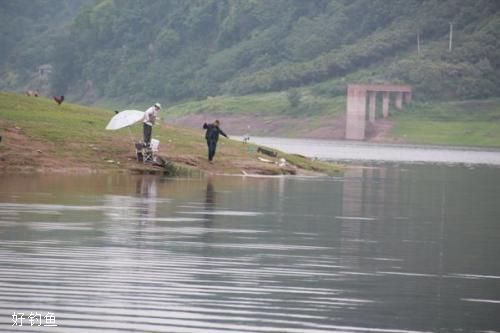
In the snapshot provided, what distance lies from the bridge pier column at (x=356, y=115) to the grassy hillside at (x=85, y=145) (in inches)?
3333

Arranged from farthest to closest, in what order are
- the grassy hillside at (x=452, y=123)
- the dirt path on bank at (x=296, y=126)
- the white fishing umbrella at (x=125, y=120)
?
the dirt path on bank at (x=296, y=126) → the grassy hillside at (x=452, y=123) → the white fishing umbrella at (x=125, y=120)

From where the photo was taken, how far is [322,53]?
177m

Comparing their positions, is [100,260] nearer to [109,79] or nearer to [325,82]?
[325,82]

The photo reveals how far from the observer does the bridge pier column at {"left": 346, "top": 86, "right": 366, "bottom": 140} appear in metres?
136

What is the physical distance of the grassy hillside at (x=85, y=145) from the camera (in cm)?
4031

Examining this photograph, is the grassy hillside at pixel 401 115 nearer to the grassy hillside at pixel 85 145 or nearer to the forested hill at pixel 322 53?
the forested hill at pixel 322 53

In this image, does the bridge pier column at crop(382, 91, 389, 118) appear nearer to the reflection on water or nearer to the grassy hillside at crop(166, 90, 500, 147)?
the grassy hillside at crop(166, 90, 500, 147)

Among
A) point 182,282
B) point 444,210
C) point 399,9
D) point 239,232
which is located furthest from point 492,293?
point 399,9

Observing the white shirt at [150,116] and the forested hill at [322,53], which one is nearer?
the white shirt at [150,116]

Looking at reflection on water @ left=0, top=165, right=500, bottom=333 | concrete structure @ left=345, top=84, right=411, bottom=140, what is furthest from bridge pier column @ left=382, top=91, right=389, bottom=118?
reflection on water @ left=0, top=165, right=500, bottom=333

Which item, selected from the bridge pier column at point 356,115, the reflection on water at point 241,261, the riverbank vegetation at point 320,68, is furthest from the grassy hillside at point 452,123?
the reflection on water at point 241,261

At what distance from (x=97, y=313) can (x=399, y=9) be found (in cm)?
16629

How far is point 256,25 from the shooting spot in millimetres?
193000

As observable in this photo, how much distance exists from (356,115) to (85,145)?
96.1 metres
